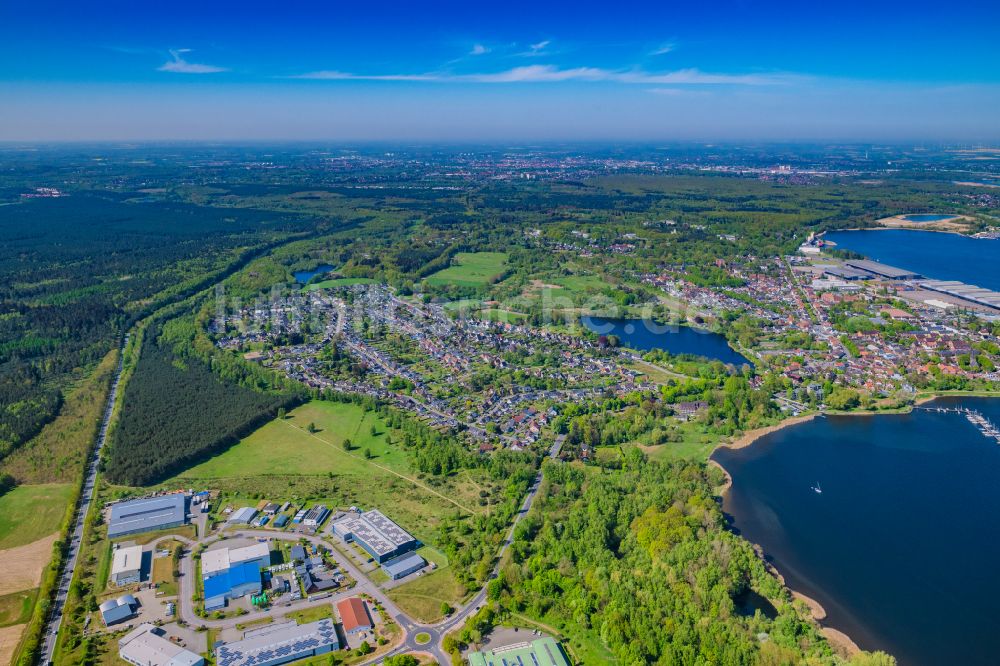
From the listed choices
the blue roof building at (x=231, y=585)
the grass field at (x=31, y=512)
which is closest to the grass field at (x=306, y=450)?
the grass field at (x=31, y=512)

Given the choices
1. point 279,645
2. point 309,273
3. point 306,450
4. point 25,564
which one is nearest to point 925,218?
point 309,273

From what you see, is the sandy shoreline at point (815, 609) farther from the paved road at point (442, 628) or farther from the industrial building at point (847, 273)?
the industrial building at point (847, 273)

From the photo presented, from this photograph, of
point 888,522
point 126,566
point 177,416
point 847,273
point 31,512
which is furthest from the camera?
point 847,273

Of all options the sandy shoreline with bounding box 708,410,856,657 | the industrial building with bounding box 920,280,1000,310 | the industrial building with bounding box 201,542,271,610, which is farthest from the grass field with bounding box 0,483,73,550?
the industrial building with bounding box 920,280,1000,310

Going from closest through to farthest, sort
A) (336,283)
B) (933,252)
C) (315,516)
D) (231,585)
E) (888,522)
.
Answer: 1. (231,585)
2. (315,516)
3. (888,522)
4. (336,283)
5. (933,252)

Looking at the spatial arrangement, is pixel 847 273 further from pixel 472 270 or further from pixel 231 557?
pixel 231 557

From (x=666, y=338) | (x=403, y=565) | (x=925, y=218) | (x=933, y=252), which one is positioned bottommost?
(x=403, y=565)

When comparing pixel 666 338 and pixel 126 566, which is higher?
pixel 666 338
